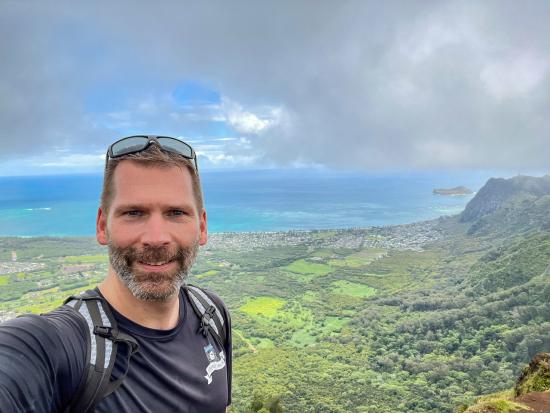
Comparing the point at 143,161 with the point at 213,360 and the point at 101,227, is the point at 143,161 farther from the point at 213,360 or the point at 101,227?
Result: the point at 213,360

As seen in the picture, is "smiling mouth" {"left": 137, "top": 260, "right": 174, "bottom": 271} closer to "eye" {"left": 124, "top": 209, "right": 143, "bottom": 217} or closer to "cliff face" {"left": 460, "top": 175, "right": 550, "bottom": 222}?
"eye" {"left": 124, "top": 209, "right": 143, "bottom": 217}

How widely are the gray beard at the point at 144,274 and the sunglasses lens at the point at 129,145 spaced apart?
461mm

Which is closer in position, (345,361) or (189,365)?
(189,365)

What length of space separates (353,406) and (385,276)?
50.5 m

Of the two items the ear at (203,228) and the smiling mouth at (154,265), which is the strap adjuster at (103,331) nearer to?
the smiling mouth at (154,265)

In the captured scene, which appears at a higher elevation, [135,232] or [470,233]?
[135,232]

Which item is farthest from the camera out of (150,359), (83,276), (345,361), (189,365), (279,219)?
(279,219)

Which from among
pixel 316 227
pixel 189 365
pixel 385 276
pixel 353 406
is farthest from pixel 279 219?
pixel 189 365

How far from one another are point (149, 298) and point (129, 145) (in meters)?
0.78

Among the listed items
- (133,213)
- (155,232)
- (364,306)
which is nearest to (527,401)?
(155,232)

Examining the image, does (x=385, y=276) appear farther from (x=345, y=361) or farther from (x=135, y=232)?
(x=135, y=232)

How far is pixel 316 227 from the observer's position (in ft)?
424

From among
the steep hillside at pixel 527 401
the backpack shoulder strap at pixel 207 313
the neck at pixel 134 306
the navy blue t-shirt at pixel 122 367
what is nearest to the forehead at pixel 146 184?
the neck at pixel 134 306

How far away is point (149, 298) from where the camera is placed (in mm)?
1741
